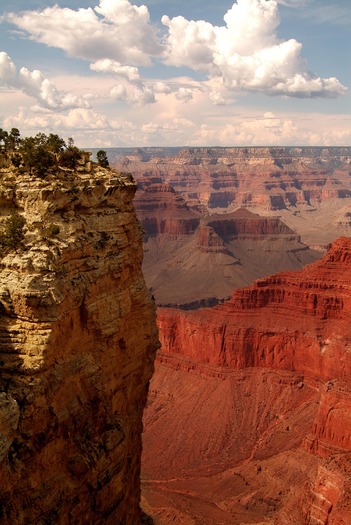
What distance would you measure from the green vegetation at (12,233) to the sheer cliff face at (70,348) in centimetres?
25

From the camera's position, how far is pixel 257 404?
48062 millimetres

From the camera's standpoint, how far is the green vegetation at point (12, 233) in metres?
14.3

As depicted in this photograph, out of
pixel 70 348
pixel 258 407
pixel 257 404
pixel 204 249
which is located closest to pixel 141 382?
pixel 70 348

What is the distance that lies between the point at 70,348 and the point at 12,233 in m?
3.92

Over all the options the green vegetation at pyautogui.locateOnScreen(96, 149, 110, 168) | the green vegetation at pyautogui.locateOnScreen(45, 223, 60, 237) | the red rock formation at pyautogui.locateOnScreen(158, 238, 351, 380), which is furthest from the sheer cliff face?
the red rock formation at pyautogui.locateOnScreen(158, 238, 351, 380)

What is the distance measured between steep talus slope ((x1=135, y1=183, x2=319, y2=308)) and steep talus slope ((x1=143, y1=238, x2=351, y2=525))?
40695 mm

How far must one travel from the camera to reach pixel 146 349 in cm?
1966

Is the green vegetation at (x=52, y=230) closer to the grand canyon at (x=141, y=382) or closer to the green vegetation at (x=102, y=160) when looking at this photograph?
the grand canyon at (x=141, y=382)

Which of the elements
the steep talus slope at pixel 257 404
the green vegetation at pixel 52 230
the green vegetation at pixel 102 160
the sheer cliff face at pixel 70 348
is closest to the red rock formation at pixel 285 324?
the steep talus slope at pixel 257 404

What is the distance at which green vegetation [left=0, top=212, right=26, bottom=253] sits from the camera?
46.8 feet

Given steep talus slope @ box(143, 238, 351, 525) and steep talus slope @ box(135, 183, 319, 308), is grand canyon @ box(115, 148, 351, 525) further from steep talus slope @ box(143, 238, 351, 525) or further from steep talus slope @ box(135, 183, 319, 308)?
steep talus slope @ box(135, 183, 319, 308)

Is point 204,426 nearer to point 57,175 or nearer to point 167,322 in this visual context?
point 167,322

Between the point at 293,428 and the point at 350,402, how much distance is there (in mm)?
9039

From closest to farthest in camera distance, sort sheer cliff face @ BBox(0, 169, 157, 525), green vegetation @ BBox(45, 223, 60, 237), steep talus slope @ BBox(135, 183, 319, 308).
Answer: sheer cliff face @ BBox(0, 169, 157, 525) → green vegetation @ BBox(45, 223, 60, 237) → steep talus slope @ BBox(135, 183, 319, 308)
